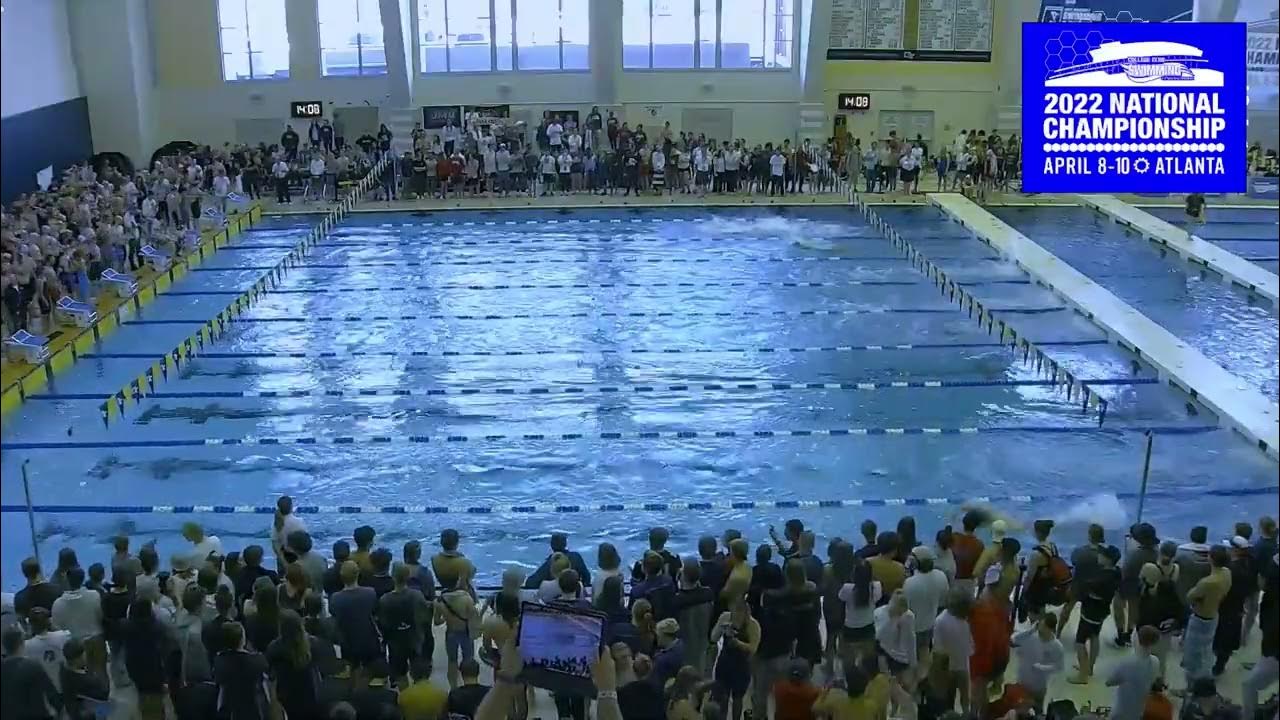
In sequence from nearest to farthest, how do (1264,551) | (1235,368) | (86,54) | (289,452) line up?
1. (1264,551)
2. (289,452)
3. (1235,368)
4. (86,54)

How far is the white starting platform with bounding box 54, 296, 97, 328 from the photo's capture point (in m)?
14.2

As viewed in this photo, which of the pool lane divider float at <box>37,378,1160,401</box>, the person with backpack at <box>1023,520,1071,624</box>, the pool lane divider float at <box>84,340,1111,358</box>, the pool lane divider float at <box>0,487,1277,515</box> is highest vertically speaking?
the person with backpack at <box>1023,520,1071,624</box>

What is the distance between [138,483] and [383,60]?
663 inches

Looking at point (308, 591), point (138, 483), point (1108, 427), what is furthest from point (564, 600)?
point (1108, 427)

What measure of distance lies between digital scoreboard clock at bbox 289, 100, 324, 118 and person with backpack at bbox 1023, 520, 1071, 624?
2105 cm

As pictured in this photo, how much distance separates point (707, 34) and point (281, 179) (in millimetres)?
9432

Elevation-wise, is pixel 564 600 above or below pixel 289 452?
above

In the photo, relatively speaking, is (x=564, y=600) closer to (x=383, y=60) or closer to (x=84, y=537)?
(x=84, y=537)

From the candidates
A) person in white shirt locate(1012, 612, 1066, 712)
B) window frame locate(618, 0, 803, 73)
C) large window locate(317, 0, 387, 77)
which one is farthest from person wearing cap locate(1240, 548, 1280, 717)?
large window locate(317, 0, 387, 77)

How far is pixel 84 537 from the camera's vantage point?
31.4ft

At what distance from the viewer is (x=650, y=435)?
1151cm

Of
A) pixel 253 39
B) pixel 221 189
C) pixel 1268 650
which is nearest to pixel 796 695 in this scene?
pixel 1268 650

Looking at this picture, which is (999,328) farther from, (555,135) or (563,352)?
(555,135)

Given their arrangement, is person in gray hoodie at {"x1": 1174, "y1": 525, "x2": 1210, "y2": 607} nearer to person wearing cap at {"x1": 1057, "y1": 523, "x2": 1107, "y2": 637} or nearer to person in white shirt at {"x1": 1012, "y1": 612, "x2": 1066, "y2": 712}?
person wearing cap at {"x1": 1057, "y1": 523, "x2": 1107, "y2": 637}
